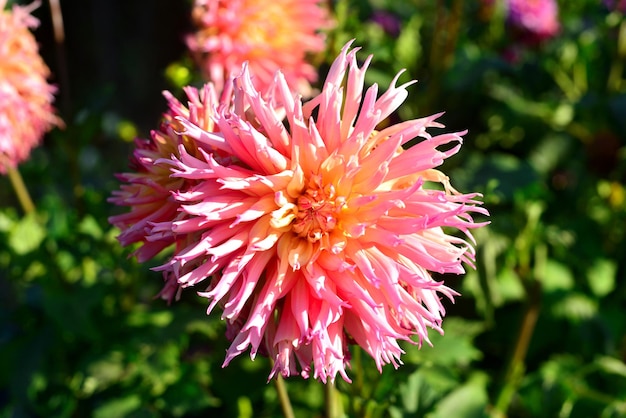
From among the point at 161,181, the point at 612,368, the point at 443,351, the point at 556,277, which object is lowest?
the point at 556,277

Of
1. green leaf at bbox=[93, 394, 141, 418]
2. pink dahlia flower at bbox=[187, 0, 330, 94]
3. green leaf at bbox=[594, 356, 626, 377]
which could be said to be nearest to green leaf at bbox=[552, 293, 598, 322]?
green leaf at bbox=[594, 356, 626, 377]

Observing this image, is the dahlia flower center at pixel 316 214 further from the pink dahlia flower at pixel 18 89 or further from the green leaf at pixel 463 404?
the pink dahlia flower at pixel 18 89

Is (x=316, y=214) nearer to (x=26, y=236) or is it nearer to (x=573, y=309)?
(x=26, y=236)

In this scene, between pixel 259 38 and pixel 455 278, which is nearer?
pixel 259 38

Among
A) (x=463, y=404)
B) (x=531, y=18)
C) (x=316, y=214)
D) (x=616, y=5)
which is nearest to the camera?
(x=316, y=214)

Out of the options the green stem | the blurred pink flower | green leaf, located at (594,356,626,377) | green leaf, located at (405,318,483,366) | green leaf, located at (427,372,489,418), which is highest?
the blurred pink flower

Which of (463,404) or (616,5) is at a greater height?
(616,5)

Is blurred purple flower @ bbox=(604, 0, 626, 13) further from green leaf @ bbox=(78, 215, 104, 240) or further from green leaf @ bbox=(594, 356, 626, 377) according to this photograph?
green leaf @ bbox=(78, 215, 104, 240)

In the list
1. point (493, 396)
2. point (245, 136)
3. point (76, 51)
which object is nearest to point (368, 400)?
point (245, 136)

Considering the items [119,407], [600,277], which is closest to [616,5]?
[600,277]
